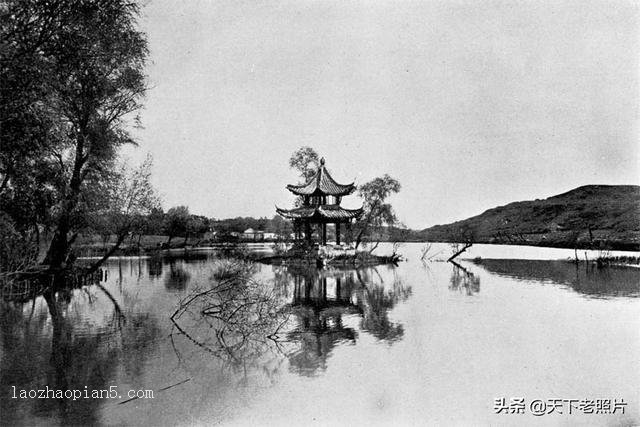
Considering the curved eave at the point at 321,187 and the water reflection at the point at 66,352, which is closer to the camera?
the water reflection at the point at 66,352

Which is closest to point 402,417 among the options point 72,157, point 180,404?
point 180,404

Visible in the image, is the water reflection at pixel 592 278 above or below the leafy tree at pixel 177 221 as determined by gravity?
below

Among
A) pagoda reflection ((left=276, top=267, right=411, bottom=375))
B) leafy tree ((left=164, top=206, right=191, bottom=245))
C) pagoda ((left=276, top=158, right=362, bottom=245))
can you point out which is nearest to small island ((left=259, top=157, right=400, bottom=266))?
pagoda ((left=276, top=158, right=362, bottom=245))

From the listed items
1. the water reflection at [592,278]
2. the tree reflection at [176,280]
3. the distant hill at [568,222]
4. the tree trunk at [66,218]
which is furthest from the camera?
the distant hill at [568,222]

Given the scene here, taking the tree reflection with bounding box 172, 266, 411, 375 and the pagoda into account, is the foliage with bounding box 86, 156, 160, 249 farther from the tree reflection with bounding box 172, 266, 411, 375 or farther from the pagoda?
the pagoda

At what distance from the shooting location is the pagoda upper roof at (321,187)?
35.4 m

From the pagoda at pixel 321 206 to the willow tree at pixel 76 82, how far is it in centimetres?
1674

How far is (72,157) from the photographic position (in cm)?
1931

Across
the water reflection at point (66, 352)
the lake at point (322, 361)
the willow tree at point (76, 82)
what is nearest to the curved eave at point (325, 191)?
the willow tree at point (76, 82)

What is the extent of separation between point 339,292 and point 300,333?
7.54 m

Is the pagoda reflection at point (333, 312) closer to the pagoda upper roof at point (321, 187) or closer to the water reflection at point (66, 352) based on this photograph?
the water reflection at point (66, 352)

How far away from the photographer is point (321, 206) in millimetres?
35125

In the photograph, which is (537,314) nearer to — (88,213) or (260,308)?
(260,308)

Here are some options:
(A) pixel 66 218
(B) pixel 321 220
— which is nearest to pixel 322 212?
(B) pixel 321 220
